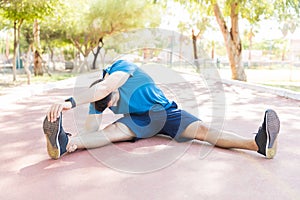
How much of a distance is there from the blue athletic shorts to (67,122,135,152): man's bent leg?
0.06 metres

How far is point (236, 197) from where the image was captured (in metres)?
2.43

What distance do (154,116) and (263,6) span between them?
12.0 meters

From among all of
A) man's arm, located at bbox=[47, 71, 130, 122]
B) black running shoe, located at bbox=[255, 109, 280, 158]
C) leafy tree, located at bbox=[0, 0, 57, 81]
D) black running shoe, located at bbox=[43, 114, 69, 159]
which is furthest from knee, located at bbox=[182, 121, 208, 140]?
leafy tree, located at bbox=[0, 0, 57, 81]

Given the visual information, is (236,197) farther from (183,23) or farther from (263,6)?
(183,23)

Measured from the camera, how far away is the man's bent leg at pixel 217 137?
3402mm

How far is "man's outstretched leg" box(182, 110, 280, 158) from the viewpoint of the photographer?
3.10 metres

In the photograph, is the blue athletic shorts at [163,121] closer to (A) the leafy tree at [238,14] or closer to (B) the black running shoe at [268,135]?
(B) the black running shoe at [268,135]

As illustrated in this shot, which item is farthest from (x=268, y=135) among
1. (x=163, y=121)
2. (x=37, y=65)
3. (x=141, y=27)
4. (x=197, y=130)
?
(x=141, y=27)

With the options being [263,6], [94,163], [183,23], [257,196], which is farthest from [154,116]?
[183,23]

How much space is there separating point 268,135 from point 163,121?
3.52 ft

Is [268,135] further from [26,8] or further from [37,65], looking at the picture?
[37,65]

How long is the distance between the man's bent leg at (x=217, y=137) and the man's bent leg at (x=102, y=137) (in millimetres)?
595

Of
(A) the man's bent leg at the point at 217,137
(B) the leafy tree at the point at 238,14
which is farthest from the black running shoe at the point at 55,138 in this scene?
(B) the leafy tree at the point at 238,14

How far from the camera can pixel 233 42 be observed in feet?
48.6
